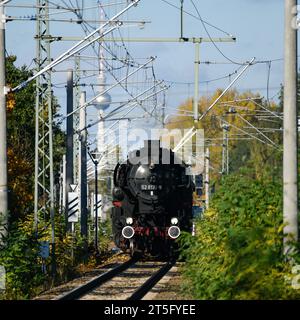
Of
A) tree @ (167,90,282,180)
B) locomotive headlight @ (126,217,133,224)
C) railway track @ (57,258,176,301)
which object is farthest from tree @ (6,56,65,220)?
railway track @ (57,258,176,301)

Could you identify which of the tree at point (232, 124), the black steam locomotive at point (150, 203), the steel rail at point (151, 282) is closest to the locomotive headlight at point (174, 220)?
the black steam locomotive at point (150, 203)

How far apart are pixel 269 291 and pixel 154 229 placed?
924 inches

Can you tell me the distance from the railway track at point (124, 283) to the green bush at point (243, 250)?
3361mm

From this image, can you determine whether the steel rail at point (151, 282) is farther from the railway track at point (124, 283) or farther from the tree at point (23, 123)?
the tree at point (23, 123)

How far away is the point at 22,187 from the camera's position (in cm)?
4462

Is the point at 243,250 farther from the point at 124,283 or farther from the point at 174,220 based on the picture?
the point at 174,220

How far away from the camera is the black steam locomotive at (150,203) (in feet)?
129

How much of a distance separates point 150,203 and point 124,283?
9.17 m

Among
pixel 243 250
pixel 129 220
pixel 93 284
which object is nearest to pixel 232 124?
pixel 129 220

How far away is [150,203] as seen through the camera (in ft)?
129

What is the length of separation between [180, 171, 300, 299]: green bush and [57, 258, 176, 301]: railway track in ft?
11.0
